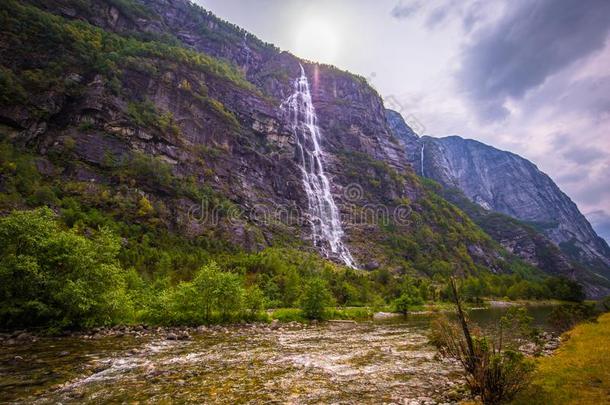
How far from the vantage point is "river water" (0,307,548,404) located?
10570 millimetres

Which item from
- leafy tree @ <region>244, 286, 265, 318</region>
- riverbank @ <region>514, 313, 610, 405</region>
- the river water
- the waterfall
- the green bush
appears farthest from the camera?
the waterfall

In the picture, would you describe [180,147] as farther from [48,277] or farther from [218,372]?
[218,372]

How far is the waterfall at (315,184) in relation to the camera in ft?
374

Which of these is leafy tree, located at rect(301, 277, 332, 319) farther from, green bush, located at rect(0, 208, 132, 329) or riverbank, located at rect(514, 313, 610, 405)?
riverbank, located at rect(514, 313, 610, 405)

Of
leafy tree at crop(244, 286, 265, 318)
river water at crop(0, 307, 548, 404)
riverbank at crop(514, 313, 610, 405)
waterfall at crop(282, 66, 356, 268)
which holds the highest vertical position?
waterfall at crop(282, 66, 356, 268)

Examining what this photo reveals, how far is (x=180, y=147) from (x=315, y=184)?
54.9m

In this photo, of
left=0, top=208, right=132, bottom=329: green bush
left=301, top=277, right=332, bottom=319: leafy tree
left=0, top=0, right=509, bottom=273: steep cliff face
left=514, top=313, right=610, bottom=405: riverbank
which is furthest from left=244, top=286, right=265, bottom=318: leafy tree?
left=0, top=0, right=509, bottom=273: steep cliff face

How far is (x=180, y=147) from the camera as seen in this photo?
101 meters

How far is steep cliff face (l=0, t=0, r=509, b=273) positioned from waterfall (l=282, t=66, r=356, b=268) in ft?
12.9

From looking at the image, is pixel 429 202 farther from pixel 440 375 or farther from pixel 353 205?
pixel 440 375

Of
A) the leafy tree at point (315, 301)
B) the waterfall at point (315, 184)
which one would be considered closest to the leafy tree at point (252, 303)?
the leafy tree at point (315, 301)

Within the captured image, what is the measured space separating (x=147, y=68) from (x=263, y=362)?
120200mm

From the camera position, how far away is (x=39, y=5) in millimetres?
111062

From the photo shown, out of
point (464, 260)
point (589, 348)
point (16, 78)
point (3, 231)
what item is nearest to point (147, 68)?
point (16, 78)
